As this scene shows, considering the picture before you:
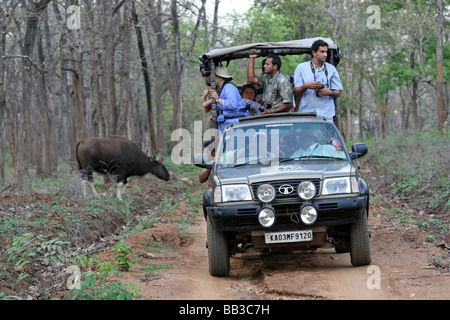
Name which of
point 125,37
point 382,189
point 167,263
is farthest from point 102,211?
point 125,37

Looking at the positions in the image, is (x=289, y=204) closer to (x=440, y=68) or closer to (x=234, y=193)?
(x=234, y=193)

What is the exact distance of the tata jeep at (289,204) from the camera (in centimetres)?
680

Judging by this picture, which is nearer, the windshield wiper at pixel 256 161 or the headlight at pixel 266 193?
the headlight at pixel 266 193

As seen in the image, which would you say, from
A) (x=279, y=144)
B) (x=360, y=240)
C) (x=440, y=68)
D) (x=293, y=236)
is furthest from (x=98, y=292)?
(x=440, y=68)

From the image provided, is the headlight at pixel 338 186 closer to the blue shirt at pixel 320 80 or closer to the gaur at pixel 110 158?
the blue shirt at pixel 320 80

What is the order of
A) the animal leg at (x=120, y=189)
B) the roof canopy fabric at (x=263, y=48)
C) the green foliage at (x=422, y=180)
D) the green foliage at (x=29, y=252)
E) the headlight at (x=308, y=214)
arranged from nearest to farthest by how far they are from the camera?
the headlight at (x=308, y=214), the green foliage at (x=29, y=252), the roof canopy fabric at (x=263, y=48), the green foliage at (x=422, y=180), the animal leg at (x=120, y=189)

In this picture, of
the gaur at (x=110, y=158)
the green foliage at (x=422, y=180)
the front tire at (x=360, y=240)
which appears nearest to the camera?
the front tire at (x=360, y=240)

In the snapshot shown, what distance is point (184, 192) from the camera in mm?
19859

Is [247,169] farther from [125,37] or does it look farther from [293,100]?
[125,37]

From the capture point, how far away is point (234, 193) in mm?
6949

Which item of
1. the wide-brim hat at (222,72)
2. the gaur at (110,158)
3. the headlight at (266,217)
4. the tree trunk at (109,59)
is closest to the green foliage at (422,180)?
the headlight at (266,217)

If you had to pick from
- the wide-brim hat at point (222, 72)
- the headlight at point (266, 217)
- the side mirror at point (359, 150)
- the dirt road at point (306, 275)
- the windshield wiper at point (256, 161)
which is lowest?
the dirt road at point (306, 275)

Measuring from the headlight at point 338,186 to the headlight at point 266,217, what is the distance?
2.10 feet

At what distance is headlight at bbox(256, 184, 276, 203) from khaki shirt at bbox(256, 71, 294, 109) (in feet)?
10.2
